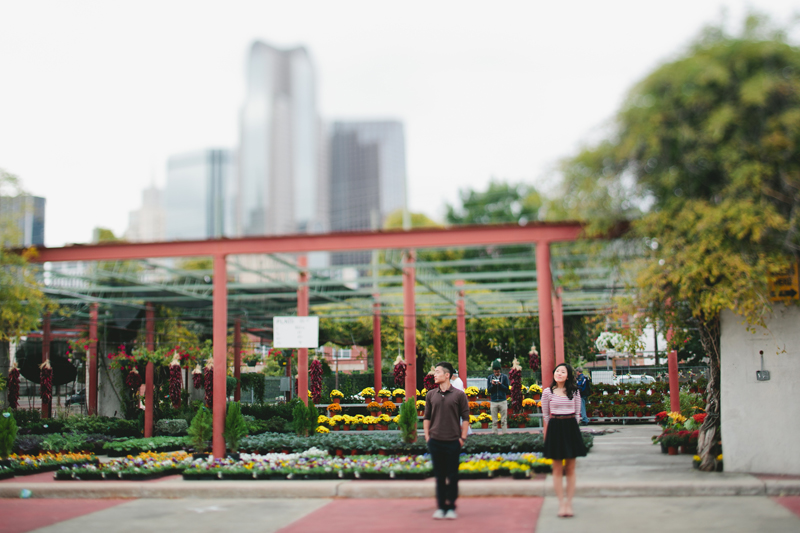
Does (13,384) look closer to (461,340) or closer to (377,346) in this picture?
(377,346)

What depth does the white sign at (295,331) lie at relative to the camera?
1448cm

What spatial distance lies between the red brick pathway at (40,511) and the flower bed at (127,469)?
84 cm

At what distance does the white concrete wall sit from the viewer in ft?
33.2

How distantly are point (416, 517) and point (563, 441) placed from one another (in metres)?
1.87

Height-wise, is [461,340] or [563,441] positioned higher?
[461,340]

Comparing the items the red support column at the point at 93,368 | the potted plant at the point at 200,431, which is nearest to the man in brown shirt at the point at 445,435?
the potted plant at the point at 200,431

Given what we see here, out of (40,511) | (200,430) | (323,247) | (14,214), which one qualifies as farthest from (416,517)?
(14,214)

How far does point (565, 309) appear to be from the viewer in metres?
25.1

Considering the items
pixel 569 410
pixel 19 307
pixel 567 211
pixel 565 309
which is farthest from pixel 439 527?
pixel 565 309

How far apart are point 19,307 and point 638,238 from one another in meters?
10.9

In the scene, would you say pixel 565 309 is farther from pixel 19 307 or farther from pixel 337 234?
pixel 19 307

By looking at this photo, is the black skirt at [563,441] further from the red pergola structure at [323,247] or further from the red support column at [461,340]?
the red support column at [461,340]

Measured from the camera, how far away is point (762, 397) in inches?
404

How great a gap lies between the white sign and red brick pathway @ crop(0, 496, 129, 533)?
463 cm
